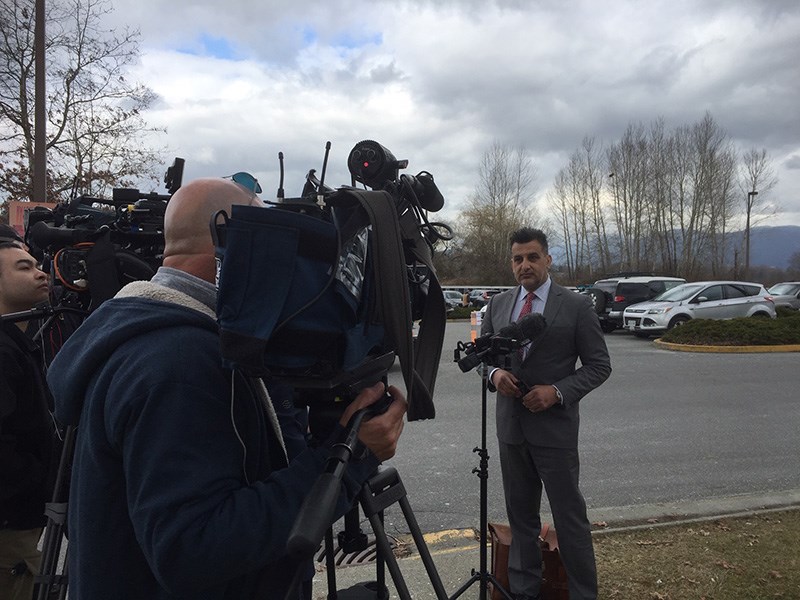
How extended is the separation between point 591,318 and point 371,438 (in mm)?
2326

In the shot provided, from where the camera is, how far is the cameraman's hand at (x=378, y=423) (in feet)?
4.23

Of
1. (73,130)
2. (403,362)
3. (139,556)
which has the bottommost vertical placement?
(139,556)

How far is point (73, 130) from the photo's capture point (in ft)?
48.0

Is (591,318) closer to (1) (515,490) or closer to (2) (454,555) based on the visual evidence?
(1) (515,490)

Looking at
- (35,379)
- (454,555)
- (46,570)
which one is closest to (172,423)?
(46,570)

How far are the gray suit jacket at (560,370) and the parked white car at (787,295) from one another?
24560 mm

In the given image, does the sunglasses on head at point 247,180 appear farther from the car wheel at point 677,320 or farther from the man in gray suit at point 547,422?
the car wheel at point 677,320

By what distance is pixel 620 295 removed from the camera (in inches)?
757

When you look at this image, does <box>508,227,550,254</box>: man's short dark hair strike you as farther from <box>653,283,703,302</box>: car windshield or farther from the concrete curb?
<box>653,283,703,302</box>: car windshield

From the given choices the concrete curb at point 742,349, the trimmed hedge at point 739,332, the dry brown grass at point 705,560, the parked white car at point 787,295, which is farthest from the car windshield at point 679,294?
the dry brown grass at point 705,560

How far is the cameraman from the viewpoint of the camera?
113cm

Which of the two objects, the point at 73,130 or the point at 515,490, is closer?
the point at 515,490

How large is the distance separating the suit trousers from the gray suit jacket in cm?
9

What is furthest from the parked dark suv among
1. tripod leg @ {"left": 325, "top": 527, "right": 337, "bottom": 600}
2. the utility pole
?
tripod leg @ {"left": 325, "top": 527, "right": 337, "bottom": 600}
